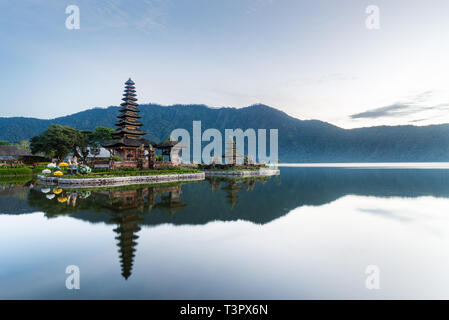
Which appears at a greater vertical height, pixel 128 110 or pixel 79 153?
pixel 128 110

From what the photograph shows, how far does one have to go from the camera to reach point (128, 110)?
50.0 meters

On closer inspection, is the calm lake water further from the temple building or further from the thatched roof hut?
the thatched roof hut

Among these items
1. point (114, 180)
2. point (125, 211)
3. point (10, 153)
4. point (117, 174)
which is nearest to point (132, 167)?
point (117, 174)

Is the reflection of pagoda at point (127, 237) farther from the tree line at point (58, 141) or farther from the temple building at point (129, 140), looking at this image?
the tree line at point (58, 141)

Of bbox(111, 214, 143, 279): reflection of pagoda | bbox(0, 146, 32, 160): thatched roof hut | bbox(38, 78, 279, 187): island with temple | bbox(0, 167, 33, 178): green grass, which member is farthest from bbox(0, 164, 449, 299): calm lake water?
bbox(0, 146, 32, 160): thatched roof hut

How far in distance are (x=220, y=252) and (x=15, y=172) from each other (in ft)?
147

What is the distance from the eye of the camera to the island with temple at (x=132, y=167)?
90.2 ft

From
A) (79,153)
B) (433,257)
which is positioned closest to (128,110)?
(79,153)

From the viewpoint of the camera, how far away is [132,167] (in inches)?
1335

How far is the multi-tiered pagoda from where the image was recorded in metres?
40.9

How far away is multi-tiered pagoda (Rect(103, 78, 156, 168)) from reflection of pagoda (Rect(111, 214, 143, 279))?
24.1m
